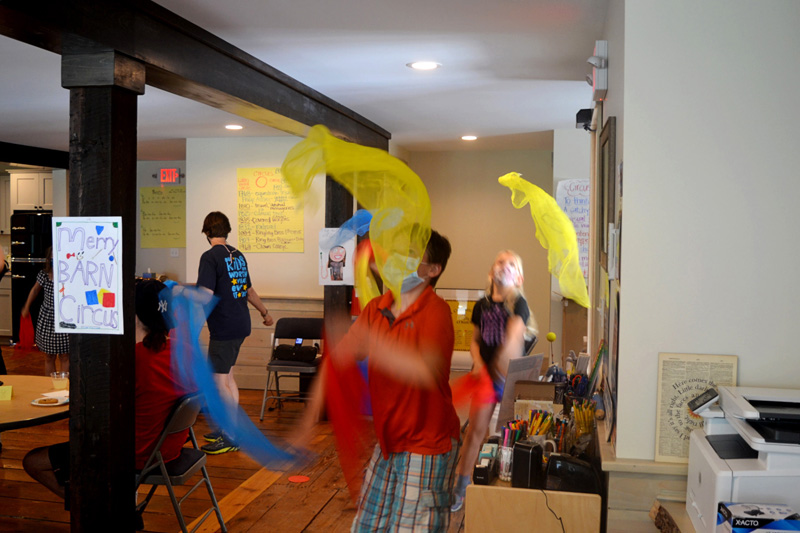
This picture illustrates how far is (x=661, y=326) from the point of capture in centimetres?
227

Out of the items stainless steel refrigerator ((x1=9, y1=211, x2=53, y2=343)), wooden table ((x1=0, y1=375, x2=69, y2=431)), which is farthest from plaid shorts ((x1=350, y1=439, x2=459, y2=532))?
stainless steel refrigerator ((x1=9, y1=211, x2=53, y2=343))

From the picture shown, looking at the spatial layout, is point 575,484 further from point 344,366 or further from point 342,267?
point 342,267

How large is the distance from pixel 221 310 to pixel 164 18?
2663 millimetres

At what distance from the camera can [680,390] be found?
2.25 m

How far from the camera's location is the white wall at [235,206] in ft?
25.0

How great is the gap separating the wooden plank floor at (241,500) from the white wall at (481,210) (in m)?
4.58

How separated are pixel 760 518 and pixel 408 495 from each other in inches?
45.6

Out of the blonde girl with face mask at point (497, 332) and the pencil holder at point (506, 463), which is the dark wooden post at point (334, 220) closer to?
the blonde girl with face mask at point (497, 332)

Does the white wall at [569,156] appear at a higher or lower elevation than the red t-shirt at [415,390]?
higher

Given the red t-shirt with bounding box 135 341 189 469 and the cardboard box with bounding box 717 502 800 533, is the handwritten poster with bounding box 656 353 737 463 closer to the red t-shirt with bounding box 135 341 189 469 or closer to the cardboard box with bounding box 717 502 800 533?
Result: the cardboard box with bounding box 717 502 800 533

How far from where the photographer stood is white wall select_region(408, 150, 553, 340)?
30.8 ft

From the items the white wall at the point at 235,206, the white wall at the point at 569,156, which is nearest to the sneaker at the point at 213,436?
the white wall at the point at 235,206

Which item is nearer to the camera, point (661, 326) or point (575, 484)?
point (661, 326)

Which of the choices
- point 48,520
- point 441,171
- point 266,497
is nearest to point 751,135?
point 266,497
